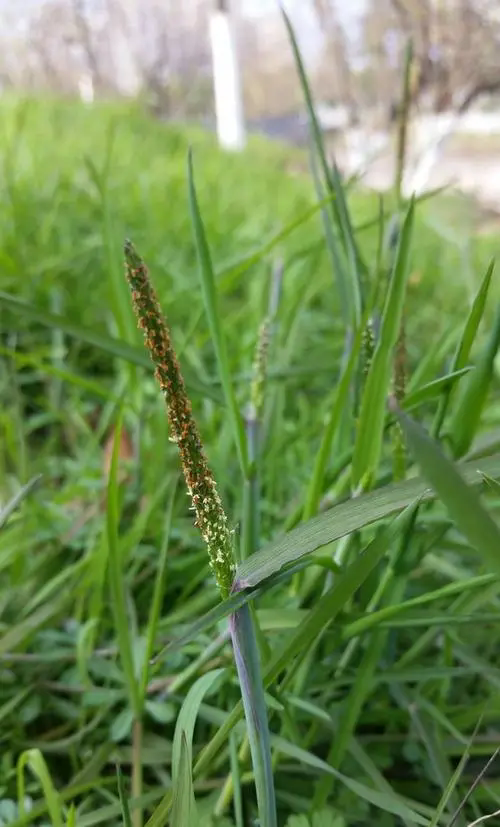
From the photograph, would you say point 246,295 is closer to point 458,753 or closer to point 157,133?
point 458,753

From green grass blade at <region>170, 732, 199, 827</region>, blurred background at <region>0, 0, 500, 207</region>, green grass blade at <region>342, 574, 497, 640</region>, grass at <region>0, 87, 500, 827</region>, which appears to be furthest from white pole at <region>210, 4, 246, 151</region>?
green grass blade at <region>170, 732, 199, 827</region>

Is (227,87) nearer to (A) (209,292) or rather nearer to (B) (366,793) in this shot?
(A) (209,292)

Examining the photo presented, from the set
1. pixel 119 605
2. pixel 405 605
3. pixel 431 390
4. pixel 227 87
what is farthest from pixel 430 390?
pixel 227 87

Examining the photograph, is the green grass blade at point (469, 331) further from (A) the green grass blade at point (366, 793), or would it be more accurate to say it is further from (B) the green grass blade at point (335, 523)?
(A) the green grass blade at point (366, 793)

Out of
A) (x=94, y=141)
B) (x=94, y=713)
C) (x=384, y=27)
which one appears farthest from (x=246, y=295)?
(x=384, y=27)

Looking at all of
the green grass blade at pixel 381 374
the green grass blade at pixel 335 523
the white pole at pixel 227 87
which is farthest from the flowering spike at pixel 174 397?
the white pole at pixel 227 87
